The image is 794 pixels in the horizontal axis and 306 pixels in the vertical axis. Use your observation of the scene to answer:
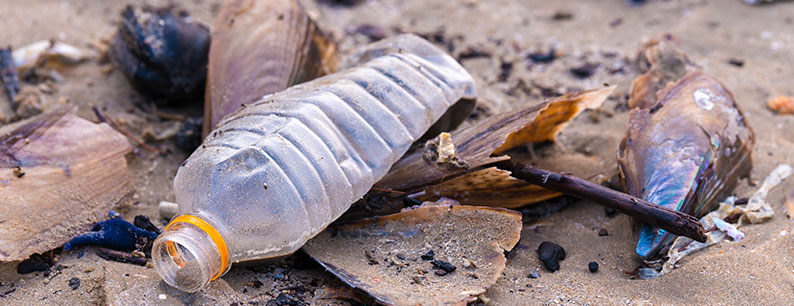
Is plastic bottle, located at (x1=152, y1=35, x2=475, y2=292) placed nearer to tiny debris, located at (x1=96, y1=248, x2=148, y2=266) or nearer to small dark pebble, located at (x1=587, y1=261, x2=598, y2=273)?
tiny debris, located at (x1=96, y1=248, x2=148, y2=266)

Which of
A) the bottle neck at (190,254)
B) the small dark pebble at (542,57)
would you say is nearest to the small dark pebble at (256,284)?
the bottle neck at (190,254)

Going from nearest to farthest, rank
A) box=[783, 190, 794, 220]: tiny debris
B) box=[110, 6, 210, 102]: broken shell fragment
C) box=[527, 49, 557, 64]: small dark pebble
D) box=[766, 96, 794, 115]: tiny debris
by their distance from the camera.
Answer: box=[783, 190, 794, 220]: tiny debris < box=[110, 6, 210, 102]: broken shell fragment < box=[766, 96, 794, 115]: tiny debris < box=[527, 49, 557, 64]: small dark pebble

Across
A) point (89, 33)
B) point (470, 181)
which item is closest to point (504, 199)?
point (470, 181)

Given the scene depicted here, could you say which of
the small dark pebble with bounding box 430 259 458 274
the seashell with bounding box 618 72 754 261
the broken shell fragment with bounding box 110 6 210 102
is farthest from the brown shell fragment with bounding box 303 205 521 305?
the broken shell fragment with bounding box 110 6 210 102

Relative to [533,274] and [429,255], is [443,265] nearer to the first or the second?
[429,255]

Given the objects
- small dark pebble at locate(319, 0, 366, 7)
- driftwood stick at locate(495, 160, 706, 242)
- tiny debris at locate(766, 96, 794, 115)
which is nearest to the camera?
driftwood stick at locate(495, 160, 706, 242)

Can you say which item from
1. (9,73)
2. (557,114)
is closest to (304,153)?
(557,114)

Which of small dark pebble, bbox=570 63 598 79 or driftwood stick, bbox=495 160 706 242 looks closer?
driftwood stick, bbox=495 160 706 242
